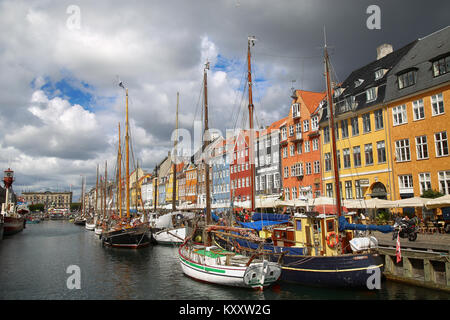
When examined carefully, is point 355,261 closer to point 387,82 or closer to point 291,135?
point 387,82

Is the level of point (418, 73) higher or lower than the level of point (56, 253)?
higher

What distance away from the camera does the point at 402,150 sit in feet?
116

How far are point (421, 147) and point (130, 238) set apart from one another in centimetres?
3282

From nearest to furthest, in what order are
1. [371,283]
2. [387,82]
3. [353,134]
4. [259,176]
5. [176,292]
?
[371,283] < [176,292] < [387,82] < [353,134] < [259,176]

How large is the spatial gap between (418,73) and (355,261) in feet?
84.7

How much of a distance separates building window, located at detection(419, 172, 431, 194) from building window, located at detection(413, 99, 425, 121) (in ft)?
18.5

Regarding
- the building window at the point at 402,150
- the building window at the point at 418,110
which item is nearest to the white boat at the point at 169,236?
the building window at the point at 402,150

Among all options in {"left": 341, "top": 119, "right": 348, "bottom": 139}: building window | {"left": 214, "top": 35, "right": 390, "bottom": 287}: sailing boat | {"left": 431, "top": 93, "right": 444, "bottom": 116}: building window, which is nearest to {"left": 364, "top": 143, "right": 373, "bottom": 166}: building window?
{"left": 341, "top": 119, "right": 348, "bottom": 139}: building window

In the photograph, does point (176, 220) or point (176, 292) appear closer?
point (176, 292)

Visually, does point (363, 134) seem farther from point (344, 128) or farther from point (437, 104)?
point (437, 104)

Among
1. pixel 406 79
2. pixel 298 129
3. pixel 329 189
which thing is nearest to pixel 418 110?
pixel 406 79

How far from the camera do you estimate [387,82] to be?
38406 millimetres

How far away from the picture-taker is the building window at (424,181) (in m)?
32.5
